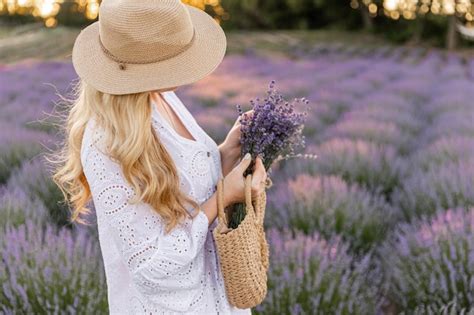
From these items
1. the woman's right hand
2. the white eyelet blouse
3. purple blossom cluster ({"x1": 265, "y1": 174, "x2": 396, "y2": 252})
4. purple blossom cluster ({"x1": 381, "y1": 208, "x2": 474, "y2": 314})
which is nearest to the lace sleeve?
the white eyelet blouse

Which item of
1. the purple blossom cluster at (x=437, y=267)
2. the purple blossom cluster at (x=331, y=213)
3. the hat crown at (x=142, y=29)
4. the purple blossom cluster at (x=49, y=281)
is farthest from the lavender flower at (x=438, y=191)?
the hat crown at (x=142, y=29)

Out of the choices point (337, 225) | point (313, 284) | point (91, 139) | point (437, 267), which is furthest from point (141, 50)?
point (337, 225)

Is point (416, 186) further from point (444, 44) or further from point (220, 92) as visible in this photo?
point (444, 44)

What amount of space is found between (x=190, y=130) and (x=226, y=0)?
29140 mm

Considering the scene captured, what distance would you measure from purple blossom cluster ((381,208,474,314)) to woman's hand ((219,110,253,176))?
3.32 feet

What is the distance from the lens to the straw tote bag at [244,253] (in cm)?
162

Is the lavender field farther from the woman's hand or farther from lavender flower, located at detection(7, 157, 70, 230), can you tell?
the woman's hand

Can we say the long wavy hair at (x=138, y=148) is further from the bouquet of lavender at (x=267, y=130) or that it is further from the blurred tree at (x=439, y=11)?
the blurred tree at (x=439, y=11)

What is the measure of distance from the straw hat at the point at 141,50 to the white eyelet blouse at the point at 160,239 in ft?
0.39

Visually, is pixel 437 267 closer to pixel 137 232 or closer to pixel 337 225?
pixel 337 225

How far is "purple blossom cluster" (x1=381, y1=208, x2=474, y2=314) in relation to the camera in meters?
2.56

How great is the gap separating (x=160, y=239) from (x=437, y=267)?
1.45 meters

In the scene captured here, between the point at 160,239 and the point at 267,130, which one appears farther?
the point at 267,130

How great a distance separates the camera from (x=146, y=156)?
150 cm
